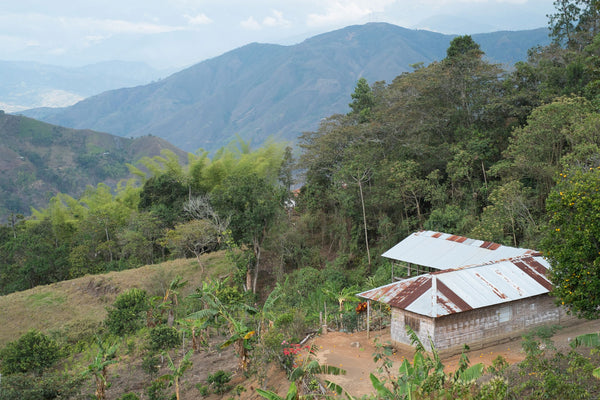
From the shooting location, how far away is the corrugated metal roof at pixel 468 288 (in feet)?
37.7

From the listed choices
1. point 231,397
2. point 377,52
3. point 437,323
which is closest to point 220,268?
point 231,397

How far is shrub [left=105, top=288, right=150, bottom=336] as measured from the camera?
15.8m

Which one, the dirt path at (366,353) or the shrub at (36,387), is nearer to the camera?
the dirt path at (366,353)

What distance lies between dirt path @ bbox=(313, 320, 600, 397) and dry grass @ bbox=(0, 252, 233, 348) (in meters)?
→ 11.1

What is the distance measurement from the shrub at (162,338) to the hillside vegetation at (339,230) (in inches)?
2.2

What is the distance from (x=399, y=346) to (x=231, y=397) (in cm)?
453

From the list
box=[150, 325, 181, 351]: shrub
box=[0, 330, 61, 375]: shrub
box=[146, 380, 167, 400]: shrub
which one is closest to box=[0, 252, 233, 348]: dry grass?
box=[150, 325, 181, 351]: shrub

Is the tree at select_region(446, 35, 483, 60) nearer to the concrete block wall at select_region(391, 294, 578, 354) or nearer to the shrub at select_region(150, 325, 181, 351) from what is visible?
the concrete block wall at select_region(391, 294, 578, 354)

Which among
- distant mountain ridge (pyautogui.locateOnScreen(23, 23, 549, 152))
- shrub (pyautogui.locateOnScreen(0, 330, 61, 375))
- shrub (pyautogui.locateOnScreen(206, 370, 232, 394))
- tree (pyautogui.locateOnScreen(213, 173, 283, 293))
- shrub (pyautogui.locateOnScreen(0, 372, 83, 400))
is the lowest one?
shrub (pyautogui.locateOnScreen(206, 370, 232, 394))

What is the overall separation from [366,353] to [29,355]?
919 centimetres

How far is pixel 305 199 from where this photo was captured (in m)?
27.0

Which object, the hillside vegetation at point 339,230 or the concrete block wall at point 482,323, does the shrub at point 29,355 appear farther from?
the concrete block wall at point 482,323

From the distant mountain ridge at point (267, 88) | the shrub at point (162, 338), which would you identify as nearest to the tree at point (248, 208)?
the shrub at point (162, 338)

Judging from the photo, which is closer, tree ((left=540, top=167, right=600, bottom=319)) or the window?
tree ((left=540, top=167, right=600, bottom=319))
